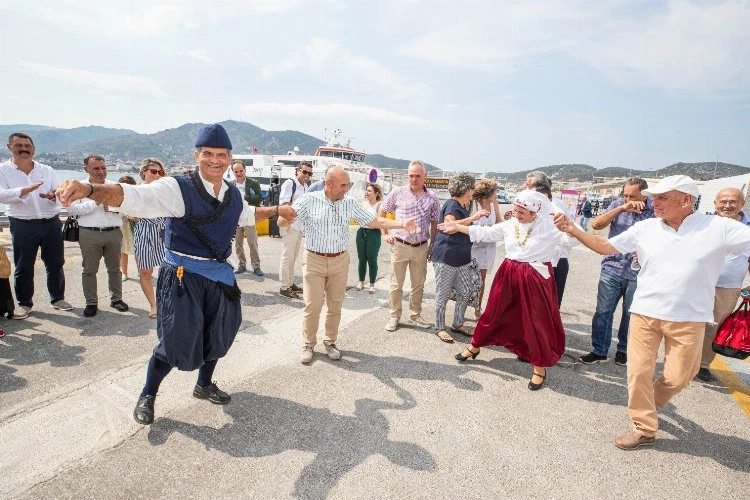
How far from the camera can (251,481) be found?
2.14m

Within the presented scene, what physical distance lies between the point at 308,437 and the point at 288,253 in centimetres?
343

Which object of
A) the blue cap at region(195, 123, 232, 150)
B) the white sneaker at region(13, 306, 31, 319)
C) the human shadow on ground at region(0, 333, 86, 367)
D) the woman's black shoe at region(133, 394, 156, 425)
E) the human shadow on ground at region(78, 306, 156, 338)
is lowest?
the human shadow on ground at region(0, 333, 86, 367)

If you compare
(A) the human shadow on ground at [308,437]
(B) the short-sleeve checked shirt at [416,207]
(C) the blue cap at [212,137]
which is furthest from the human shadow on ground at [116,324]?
(B) the short-sleeve checked shirt at [416,207]

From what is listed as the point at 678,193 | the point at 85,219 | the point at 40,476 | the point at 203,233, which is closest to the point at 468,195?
the point at 678,193

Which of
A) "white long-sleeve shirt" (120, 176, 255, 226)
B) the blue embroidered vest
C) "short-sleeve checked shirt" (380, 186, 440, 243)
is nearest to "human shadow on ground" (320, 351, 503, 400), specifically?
"short-sleeve checked shirt" (380, 186, 440, 243)

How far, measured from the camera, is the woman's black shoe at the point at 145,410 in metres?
2.53

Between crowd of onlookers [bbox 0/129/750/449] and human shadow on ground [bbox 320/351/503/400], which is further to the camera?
human shadow on ground [bbox 320/351/503/400]

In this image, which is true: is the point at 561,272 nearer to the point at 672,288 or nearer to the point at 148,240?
the point at 672,288

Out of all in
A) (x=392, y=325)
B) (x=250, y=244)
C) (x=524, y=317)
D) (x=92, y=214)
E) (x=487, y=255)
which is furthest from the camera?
(x=250, y=244)

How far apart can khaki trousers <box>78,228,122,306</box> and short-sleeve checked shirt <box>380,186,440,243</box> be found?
3471 millimetres

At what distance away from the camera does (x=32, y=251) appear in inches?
172

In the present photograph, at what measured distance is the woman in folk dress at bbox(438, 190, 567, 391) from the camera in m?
3.42

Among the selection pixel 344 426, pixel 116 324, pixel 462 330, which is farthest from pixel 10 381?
pixel 462 330

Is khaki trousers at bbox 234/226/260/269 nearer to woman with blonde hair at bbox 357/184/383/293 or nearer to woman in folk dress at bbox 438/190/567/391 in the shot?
woman with blonde hair at bbox 357/184/383/293
